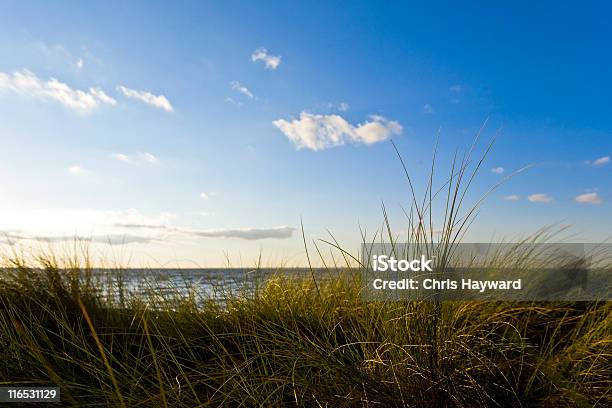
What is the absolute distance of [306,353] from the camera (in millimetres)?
2238

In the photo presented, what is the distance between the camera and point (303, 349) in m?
2.28

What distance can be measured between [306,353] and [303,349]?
0.15ft

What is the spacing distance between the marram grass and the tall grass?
12mm

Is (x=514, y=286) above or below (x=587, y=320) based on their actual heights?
above

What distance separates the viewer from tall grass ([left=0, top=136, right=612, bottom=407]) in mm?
2090

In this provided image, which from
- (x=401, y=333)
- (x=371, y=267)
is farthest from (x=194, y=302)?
(x=401, y=333)

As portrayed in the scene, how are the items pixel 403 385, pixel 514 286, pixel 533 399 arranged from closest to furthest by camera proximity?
pixel 403 385 → pixel 533 399 → pixel 514 286

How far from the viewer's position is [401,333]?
2258mm

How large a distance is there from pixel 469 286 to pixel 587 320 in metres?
0.88

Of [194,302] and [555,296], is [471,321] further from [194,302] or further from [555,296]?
[194,302]

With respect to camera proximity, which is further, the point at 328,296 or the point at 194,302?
the point at 194,302

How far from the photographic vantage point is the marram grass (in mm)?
2084

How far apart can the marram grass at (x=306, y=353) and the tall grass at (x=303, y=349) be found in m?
0.01

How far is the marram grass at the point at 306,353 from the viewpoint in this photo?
2.08 meters
